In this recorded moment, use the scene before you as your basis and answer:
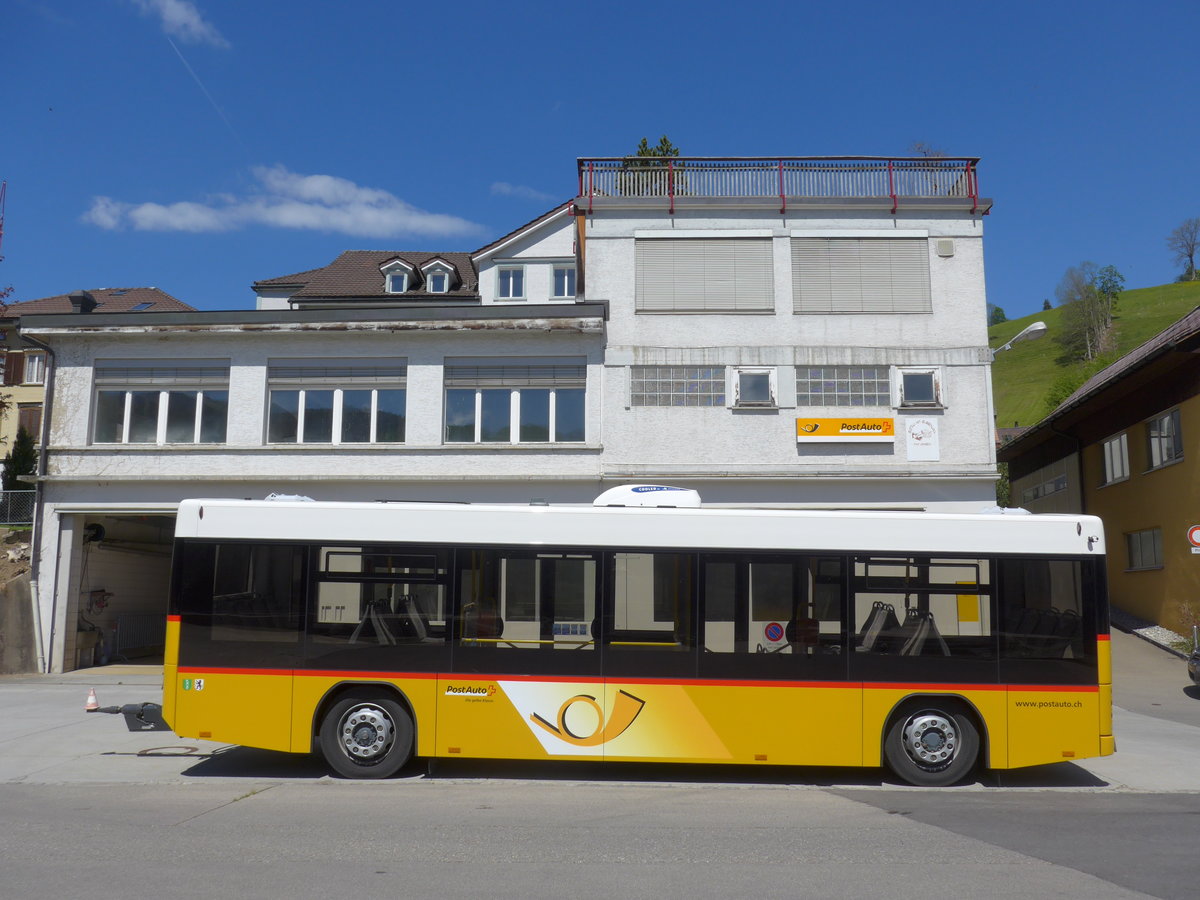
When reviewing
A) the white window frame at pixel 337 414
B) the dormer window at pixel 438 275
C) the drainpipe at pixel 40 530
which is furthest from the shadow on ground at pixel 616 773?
the dormer window at pixel 438 275

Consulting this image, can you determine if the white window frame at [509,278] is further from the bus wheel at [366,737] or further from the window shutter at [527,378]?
the bus wheel at [366,737]

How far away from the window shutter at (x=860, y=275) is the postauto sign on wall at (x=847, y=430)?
8.40 feet

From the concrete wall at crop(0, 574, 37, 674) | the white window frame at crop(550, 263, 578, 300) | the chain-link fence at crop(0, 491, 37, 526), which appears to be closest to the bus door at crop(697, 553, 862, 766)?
the concrete wall at crop(0, 574, 37, 674)

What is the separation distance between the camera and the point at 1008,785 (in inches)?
404

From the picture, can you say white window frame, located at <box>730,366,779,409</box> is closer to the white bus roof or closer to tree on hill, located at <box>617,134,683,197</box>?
tree on hill, located at <box>617,134,683,197</box>

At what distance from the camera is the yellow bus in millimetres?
9781

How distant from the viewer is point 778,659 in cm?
981

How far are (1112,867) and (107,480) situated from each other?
838 inches

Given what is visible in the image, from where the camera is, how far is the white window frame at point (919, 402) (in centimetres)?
2184

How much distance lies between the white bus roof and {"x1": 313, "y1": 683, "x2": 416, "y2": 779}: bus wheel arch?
1.54 metres

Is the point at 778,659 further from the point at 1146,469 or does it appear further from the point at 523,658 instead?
the point at 1146,469

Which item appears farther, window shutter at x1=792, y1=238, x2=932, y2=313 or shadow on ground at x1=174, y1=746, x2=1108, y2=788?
window shutter at x1=792, y1=238, x2=932, y2=313

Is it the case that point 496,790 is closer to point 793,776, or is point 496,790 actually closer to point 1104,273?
point 793,776

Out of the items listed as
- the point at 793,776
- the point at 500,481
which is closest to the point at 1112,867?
the point at 793,776
